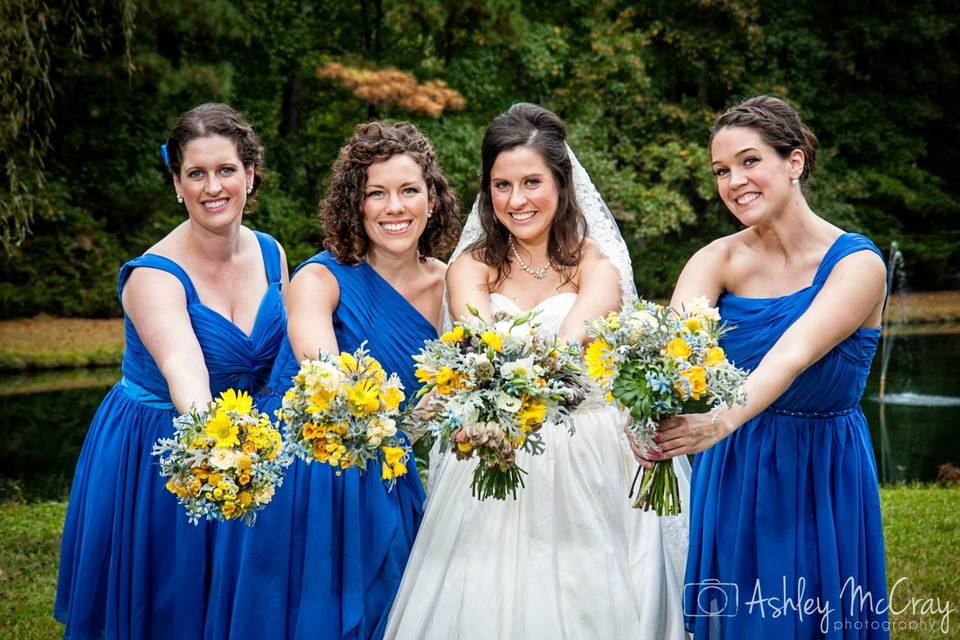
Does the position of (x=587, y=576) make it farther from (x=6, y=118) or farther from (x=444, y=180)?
(x=6, y=118)

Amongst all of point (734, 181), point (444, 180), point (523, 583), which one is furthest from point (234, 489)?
point (734, 181)

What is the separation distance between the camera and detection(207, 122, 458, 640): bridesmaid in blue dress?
387 cm

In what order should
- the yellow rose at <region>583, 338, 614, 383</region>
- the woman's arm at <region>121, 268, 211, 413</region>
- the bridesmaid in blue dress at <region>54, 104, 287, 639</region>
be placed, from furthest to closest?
the bridesmaid in blue dress at <region>54, 104, 287, 639</region> < the woman's arm at <region>121, 268, 211, 413</region> < the yellow rose at <region>583, 338, 614, 383</region>

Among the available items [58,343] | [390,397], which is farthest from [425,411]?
[58,343]

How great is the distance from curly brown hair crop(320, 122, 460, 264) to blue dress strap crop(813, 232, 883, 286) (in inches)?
63.4

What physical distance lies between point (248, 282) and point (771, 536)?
2425mm

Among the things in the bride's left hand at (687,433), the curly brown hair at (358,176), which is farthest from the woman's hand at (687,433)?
the curly brown hair at (358,176)

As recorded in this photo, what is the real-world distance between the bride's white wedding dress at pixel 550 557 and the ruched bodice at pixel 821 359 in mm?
658

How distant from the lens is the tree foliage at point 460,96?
19.5 meters

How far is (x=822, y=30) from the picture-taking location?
85.0 ft

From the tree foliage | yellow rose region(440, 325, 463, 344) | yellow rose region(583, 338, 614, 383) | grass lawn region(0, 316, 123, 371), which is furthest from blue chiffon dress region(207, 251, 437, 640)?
grass lawn region(0, 316, 123, 371)

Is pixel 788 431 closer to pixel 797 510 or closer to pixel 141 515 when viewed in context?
pixel 797 510

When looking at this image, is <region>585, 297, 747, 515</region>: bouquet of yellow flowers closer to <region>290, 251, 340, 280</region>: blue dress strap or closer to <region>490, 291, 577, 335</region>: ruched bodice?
<region>490, 291, 577, 335</region>: ruched bodice

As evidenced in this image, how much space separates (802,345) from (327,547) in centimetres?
191
